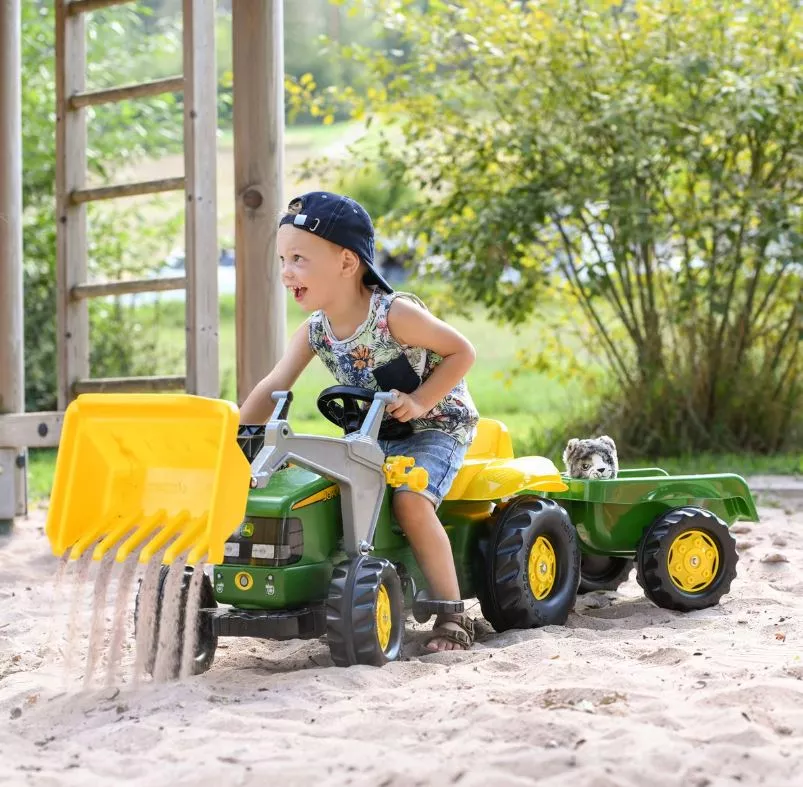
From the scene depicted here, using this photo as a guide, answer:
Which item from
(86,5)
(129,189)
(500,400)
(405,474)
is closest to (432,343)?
(405,474)

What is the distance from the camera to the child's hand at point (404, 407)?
3047mm

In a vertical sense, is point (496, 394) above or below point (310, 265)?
below

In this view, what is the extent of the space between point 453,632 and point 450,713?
69cm

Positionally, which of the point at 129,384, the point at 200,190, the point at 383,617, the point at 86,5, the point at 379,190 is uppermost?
the point at 379,190

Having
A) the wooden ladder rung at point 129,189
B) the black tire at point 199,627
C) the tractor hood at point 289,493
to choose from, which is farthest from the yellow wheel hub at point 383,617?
the wooden ladder rung at point 129,189

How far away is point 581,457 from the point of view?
3721 millimetres

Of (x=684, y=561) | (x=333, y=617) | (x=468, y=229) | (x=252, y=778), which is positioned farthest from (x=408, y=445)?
(x=468, y=229)

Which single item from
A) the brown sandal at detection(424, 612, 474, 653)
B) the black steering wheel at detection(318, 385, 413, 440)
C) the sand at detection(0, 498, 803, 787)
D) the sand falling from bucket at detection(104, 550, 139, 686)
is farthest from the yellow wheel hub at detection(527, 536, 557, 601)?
the sand falling from bucket at detection(104, 550, 139, 686)

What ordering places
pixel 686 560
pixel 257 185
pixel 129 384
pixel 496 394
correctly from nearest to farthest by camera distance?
pixel 686 560 < pixel 257 185 < pixel 129 384 < pixel 496 394

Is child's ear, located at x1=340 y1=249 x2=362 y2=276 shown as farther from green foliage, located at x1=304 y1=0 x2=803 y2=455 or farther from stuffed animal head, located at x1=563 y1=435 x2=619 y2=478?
A: green foliage, located at x1=304 y1=0 x2=803 y2=455

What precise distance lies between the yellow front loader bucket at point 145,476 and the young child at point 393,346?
0.51 meters

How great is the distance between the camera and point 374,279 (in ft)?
10.6

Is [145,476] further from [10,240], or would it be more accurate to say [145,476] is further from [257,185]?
[10,240]

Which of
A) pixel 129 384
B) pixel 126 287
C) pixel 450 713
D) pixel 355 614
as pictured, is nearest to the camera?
pixel 450 713
